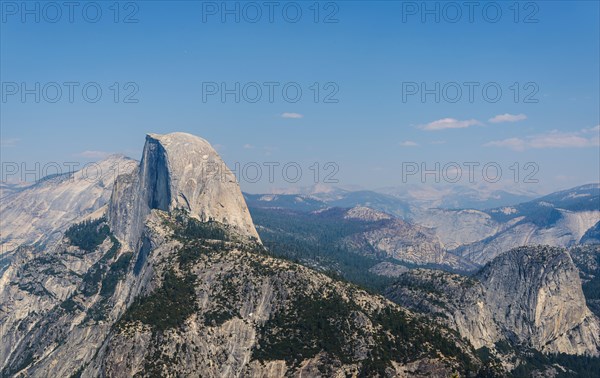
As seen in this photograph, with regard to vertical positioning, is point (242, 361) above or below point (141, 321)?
below

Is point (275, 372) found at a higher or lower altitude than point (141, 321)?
lower

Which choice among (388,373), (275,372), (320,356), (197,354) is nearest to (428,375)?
(388,373)

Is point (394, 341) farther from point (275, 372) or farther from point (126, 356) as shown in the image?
point (126, 356)

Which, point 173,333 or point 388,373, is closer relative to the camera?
point 388,373

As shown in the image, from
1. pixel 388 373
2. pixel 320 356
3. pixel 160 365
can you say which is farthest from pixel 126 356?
pixel 388 373

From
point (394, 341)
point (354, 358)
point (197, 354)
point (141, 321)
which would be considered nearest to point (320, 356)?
point (354, 358)

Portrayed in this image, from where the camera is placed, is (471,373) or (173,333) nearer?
(471,373)

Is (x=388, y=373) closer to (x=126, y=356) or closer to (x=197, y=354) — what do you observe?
(x=197, y=354)

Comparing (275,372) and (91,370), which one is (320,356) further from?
(91,370)
